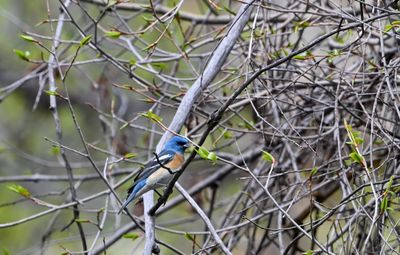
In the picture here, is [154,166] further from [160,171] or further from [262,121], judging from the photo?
[262,121]

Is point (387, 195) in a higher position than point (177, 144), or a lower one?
lower

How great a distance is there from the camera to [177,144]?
12.7 ft

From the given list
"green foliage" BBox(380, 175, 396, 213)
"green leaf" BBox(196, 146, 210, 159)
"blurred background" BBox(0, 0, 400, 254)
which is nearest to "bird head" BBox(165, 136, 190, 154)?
"blurred background" BBox(0, 0, 400, 254)

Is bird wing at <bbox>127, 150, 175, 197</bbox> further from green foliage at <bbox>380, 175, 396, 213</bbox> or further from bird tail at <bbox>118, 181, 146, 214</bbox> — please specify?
green foliage at <bbox>380, 175, 396, 213</bbox>

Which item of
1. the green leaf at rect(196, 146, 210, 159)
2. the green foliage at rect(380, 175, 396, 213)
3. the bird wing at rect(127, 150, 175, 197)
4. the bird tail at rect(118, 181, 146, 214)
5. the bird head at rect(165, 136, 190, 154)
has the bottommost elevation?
the green foliage at rect(380, 175, 396, 213)

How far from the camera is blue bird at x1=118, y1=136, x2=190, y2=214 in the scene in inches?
147

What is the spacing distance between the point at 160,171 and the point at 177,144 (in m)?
0.18

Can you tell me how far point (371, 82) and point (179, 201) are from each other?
165 centimetres

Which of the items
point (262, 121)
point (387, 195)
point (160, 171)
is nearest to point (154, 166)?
point (160, 171)

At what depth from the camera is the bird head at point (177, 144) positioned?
149 inches

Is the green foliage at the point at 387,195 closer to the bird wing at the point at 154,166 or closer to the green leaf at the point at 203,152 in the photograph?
the green leaf at the point at 203,152

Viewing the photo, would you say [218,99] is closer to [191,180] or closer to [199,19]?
[199,19]

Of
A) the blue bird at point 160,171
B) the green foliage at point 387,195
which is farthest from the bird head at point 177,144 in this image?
the green foliage at point 387,195

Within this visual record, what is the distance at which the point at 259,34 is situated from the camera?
4.07 metres
